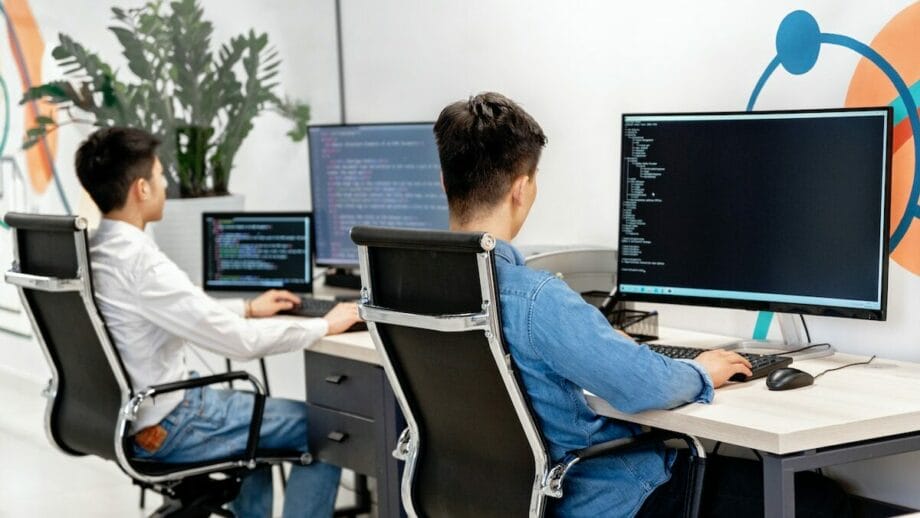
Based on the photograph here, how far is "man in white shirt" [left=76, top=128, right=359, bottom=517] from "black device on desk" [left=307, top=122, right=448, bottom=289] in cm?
56

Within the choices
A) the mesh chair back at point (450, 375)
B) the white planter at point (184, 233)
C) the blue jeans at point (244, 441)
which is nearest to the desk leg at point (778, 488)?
the mesh chair back at point (450, 375)

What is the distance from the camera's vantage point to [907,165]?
2.64 metres

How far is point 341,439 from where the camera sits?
123 inches

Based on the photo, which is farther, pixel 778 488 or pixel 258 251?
pixel 258 251

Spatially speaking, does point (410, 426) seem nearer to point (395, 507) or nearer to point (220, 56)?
point (395, 507)

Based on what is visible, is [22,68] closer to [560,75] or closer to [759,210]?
[560,75]

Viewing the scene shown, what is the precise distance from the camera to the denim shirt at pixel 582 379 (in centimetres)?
206

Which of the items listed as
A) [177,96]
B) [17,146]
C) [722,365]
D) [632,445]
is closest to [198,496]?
[632,445]

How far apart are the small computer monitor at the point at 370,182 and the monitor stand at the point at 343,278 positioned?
79 millimetres

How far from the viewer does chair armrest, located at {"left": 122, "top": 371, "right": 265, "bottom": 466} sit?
2.91 metres

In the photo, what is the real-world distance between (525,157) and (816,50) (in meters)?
1.00

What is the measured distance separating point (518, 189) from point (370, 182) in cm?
164

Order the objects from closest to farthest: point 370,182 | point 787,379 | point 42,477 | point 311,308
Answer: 1. point 787,379
2. point 311,308
3. point 370,182
4. point 42,477

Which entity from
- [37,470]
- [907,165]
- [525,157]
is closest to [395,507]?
[525,157]
